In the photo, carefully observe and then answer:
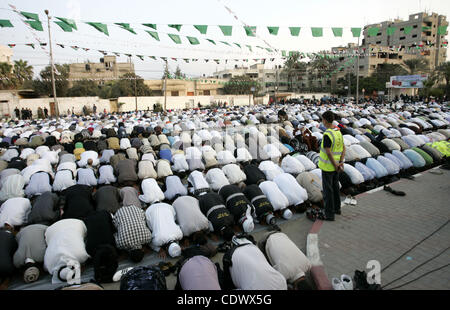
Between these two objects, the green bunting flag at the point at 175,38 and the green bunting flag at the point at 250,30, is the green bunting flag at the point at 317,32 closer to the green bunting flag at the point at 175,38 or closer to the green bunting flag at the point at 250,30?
the green bunting flag at the point at 250,30

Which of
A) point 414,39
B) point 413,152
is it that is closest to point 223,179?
point 413,152

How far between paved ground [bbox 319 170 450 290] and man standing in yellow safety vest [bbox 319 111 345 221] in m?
0.40

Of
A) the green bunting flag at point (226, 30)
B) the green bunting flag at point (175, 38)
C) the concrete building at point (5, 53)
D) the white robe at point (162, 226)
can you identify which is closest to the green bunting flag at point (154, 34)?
the green bunting flag at point (175, 38)

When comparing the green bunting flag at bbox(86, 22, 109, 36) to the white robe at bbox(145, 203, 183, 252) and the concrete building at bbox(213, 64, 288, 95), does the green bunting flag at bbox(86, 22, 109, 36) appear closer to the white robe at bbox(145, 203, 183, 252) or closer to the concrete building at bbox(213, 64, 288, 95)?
the white robe at bbox(145, 203, 183, 252)

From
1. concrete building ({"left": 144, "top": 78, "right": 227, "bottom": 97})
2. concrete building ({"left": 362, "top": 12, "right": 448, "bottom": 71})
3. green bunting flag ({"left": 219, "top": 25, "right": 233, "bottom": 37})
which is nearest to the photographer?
green bunting flag ({"left": 219, "top": 25, "right": 233, "bottom": 37})

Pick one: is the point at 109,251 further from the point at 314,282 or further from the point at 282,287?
the point at 314,282

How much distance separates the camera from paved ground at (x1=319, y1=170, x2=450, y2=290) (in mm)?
3545

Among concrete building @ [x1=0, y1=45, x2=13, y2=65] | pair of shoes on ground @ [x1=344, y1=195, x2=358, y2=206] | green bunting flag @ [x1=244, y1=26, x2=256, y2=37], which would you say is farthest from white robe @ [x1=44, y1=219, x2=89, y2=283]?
concrete building @ [x1=0, y1=45, x2=13, y2=65]

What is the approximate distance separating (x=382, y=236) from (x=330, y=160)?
1427mm

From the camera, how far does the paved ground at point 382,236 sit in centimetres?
361
